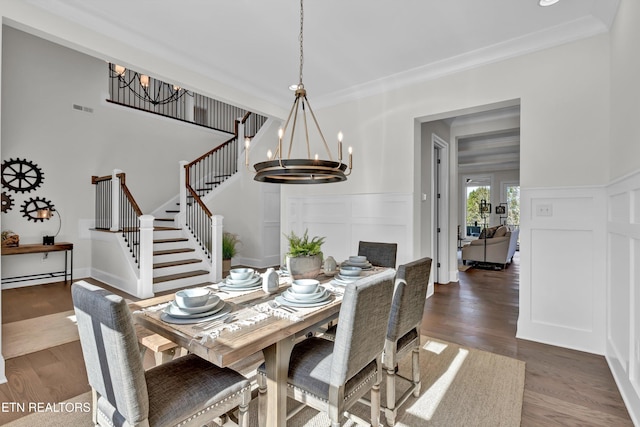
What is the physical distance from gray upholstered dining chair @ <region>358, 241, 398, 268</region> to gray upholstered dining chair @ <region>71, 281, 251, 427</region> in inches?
78.0

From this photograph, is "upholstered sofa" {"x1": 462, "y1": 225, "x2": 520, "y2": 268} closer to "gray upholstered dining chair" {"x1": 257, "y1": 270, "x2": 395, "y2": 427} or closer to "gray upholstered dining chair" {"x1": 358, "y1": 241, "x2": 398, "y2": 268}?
"gray upholstered dining chair" {"x1": 358, "y1": 241, "x2": 398, "y2": 268}

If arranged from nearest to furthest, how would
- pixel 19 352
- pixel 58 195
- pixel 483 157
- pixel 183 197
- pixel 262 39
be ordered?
pixel 19 352 → pixel 262 39 → pixel 58 195 → pixel 183 197 → pixel 483 157

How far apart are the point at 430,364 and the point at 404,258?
1.57 metres

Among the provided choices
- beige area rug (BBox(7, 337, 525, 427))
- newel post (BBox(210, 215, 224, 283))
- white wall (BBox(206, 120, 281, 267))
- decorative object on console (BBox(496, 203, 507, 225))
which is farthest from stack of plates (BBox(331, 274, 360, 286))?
decorative object on console (BBox(496, 203, 507, 225))

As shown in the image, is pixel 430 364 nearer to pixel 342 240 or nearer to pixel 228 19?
pixel 342 240

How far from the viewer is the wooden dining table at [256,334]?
1240 millimetres

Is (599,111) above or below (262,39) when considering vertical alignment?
below

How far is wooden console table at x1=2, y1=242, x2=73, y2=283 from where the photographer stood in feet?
15.0

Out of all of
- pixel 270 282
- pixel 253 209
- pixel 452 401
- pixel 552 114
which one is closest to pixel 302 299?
pixel 270 282

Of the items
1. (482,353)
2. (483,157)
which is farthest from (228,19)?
(483,157)

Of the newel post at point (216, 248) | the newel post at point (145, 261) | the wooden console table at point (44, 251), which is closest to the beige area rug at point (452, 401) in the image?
the newel post at point (145, 261)

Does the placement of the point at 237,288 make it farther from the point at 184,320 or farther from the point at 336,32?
the point at 336,32

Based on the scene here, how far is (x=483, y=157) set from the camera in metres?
8.89

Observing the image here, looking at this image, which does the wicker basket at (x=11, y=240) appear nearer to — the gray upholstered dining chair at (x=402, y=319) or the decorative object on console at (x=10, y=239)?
the decorative object on console at (x=10, y=239)
